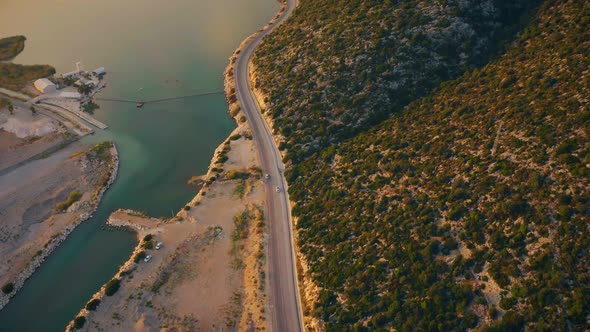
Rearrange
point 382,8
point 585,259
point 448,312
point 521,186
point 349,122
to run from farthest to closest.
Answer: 1. point 382,8
2. point 349,122
3. point 521,186
4. point 448,312
5. point 585,259

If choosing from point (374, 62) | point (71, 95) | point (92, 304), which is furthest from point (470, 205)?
point (71, 95)

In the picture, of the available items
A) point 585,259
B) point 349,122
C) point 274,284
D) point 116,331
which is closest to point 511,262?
point 585,259

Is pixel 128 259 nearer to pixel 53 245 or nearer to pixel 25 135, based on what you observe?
pixel 53 245

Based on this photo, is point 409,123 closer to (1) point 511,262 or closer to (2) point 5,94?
(1) point 511,262

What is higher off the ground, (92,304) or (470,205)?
(470,205)

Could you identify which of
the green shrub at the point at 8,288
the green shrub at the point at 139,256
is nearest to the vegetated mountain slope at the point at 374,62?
the green shrub at the point at 139,256
